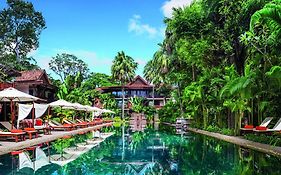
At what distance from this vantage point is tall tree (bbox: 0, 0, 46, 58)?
4853 centimetres

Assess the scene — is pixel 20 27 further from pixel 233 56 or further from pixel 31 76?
pixel 233 56

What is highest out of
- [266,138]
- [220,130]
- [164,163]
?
[266,138]

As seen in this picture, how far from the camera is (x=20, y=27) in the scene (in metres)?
49.8

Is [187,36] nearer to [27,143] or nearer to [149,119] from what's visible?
[27,143]

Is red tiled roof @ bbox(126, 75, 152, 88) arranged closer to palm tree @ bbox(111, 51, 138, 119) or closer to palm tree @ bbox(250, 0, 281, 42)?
palm tree @ bbox(111, 51, 138, 119)

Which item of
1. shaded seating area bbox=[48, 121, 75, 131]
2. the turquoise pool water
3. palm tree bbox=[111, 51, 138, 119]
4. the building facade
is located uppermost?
palm tree bbox=[111, 51, 138, 119]

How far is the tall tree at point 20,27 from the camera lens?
159 ft

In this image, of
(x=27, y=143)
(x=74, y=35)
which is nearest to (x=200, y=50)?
(x=27, y=143)

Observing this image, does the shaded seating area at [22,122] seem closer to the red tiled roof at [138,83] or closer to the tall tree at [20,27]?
the tall tree at [20,27]

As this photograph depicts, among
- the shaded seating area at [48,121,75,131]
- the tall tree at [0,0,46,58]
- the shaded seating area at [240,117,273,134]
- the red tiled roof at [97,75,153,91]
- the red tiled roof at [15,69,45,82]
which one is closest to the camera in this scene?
the shaded seating area at [240,117,273,134]

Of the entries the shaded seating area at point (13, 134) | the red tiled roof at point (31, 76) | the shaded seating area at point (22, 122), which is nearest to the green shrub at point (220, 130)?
the shaded seating area at point (22, 122)

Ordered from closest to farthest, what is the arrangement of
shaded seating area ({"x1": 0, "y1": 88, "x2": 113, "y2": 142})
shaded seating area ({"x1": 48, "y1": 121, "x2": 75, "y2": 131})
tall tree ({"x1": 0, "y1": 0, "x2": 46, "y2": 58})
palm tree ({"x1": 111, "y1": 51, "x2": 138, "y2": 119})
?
shaded seating area ({"x1": 0, "y1": 88, "x2": 113, "y2": 142})
shaded seating area ({"x1": 48, "y1": 121, "x2": 75, "y2": 131})
tall tree ({"x1": 0, "y1": 0, "x2": 46, "y2": 58})
palm tree ({"x1": 111, "y1": 51, "x2": 138, "y2": 119})

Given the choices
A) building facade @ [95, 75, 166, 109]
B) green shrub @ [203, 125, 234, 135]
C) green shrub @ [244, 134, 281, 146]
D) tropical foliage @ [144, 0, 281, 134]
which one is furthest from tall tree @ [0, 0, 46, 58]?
green shrub @ [244, 134, 281, 146]

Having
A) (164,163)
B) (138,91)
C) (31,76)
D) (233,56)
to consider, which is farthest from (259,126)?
(138,91)
